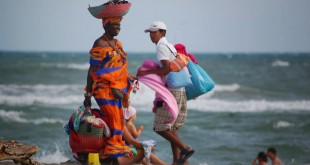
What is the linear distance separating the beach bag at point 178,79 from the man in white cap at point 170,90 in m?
0.06

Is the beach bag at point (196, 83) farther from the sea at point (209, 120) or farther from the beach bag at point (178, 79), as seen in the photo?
the sea at point (209, 120)

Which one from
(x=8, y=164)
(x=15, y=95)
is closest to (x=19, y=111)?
(x=15, y=95)

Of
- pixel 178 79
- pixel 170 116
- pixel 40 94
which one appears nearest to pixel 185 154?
pixel 170 116

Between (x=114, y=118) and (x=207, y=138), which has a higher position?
(x=114, y=118)

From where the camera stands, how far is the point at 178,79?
6086 mm

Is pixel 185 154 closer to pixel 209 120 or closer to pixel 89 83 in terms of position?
pixel 89 83

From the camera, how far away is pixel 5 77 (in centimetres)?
3206

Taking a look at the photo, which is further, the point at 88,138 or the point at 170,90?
the point at 170,90

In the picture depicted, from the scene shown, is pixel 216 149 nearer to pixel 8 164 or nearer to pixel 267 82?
pixel 8 164

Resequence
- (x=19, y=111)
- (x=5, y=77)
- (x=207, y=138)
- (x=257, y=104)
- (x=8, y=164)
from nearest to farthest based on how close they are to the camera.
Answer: (x=8, y=164) < (x=207, y=138) < (x=19, y=111) < (x=257, y=104) < (x=5, y=77)

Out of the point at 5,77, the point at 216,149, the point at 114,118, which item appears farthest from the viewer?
the point at 5,77

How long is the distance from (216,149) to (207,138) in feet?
5.44

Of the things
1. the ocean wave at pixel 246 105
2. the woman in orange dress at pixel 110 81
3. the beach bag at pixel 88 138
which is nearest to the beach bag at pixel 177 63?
the woman in orange dress at pixel 110 81

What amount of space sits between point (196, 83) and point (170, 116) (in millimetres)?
517
